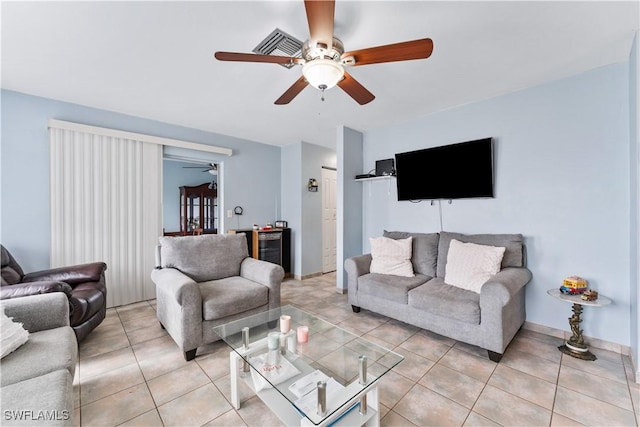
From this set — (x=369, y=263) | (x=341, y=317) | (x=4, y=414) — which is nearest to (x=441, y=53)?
(x=369, y=263)

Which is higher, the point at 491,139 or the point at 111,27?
the point at 111,27

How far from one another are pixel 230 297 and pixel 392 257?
69.7 inches

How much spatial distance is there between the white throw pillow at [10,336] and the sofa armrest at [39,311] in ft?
0.39

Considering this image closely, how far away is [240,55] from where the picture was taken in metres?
1.56

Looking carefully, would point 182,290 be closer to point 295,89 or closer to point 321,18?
point 295,89

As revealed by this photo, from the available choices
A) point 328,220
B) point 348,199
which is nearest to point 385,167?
point 348,199

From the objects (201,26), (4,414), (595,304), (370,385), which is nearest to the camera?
(4,414)

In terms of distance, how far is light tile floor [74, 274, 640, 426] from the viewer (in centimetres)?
154

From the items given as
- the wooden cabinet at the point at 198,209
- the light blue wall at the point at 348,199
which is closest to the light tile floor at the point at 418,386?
the light blue wall at the point at 348,199

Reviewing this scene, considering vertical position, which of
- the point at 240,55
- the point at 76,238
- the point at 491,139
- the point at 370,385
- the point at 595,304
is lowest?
the point at 370,385

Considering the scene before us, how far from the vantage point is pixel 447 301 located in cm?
229

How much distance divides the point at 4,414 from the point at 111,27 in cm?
210

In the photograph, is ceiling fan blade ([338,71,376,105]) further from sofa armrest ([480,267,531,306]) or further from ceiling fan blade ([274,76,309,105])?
sofa armrest ([480,267,531,306])

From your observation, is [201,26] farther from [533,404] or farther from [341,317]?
[533,404]
